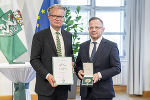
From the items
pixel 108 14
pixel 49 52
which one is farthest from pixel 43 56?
pixel 108 14

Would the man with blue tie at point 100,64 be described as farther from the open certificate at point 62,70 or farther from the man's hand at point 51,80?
the man's hand at point 51,80

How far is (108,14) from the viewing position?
6184 millimetres

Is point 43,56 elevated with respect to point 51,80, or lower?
elevated

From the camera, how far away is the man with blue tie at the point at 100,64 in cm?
212

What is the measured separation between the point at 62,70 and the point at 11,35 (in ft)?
8.08

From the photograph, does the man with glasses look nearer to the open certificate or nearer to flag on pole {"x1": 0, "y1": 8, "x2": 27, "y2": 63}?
the open certificate

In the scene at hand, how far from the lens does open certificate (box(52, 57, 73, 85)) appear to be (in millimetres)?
2012

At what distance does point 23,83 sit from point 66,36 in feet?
5.35

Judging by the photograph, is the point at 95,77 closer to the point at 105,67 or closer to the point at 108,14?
the point at 105,67

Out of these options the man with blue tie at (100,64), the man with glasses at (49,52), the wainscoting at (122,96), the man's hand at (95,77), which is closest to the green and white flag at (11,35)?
the wainscoting at (122,96)

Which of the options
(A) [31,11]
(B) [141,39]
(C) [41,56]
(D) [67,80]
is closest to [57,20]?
(C) [41,56]

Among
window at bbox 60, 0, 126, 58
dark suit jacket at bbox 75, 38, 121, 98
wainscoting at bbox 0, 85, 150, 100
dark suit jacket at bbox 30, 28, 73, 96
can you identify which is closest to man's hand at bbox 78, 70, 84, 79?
dark suit jacket at bbox 75, 38, 121, 98

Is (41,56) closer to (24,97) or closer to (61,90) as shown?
(61,90)

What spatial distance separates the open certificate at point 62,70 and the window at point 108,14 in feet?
13.3
